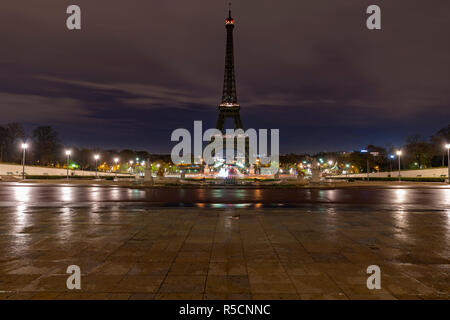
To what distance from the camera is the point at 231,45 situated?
9244 centimetres

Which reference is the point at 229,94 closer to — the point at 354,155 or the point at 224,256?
the point at 354,155

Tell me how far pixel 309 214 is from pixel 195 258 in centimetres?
808

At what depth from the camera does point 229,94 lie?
97812 mm

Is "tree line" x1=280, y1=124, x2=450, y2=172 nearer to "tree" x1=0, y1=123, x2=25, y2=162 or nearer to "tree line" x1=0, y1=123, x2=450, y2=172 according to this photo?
"tree line" x1=0, y1=123, x2=450, y2=172

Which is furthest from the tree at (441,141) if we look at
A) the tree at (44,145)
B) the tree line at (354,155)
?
the tree at (44,145)

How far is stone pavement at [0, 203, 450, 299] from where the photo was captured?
4.63 m

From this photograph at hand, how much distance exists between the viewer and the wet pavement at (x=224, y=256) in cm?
463

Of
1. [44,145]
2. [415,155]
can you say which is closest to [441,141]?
[415,155]

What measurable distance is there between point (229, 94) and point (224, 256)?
9518 centimetres

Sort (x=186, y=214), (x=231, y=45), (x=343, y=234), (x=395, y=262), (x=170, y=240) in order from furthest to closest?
(x=231, y=45) < (x=186, y=214) < (x=343, y=234) < (x=170, y=240) < (x=395, y=262)

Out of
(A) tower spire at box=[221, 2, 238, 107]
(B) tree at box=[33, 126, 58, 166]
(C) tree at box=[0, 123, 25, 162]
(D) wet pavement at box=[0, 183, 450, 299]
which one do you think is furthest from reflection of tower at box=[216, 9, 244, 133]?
(D) wet pavement at box=[0, 183, 450, 299]

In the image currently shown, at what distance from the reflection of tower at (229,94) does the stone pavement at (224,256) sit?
3480 inches
